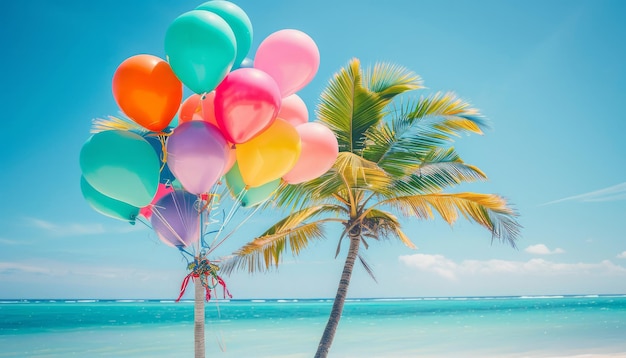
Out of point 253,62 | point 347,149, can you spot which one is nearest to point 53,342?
point 347,149

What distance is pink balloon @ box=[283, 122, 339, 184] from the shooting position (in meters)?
4.57

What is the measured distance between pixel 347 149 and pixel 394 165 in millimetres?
633

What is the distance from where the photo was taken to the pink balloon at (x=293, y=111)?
468 cm

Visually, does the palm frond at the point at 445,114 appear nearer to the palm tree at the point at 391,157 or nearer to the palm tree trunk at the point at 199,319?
the palm tree at the point at 391,157

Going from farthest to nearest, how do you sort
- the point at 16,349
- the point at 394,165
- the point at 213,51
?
the point at 16,349 → the point at 394,165 → the point at 213,51

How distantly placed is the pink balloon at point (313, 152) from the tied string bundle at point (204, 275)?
3.34 ft

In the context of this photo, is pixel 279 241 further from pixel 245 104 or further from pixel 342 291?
pixel 245 104

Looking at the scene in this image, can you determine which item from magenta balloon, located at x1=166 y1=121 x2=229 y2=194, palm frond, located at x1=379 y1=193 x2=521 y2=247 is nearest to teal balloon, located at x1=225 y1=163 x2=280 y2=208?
magenta balloon, located at x1=166 y1=121 x2=229 y2=194

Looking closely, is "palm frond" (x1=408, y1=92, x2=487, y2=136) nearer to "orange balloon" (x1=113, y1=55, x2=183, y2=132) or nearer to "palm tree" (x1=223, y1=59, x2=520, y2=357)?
"palm tree" (x1=223, y1=59, x2=520, y2=357)

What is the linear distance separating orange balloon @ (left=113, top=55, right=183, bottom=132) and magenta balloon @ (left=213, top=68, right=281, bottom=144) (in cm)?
34

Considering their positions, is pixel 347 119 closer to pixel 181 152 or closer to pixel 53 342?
pixel 181 152

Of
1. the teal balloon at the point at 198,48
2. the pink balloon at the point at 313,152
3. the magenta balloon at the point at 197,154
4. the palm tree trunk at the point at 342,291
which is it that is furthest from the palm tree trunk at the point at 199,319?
the palm tree trunk at the point at 342,291

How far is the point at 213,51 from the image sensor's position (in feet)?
12.0

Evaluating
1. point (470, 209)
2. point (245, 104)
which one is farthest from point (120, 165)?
point (470, 209)
